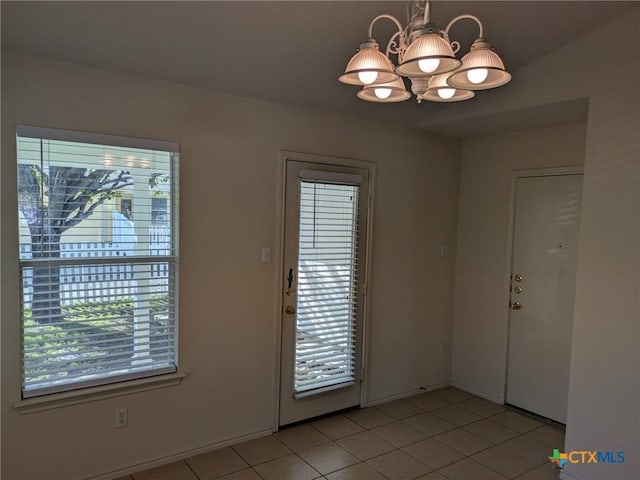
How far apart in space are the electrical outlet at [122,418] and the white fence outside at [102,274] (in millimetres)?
678

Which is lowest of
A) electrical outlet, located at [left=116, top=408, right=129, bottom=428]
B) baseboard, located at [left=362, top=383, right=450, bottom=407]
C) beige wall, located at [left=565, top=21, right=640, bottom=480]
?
baseboard, located at [left=362, top=383, right=450, bottom=407]

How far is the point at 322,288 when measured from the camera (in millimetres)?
3461

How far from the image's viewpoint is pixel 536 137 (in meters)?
3.71

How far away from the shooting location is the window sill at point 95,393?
7.91 feet

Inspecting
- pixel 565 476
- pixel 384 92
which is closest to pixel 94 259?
pixel 384 92

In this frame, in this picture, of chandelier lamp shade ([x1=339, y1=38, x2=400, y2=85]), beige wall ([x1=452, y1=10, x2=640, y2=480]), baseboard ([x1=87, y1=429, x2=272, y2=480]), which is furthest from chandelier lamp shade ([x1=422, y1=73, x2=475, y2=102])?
baseboard ([x1=87, y1=429, x2=272, y2=480])

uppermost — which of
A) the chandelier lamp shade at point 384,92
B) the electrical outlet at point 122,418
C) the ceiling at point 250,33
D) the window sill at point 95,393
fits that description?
the ceiling at point 250,33

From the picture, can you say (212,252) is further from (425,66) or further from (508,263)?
(508,263)

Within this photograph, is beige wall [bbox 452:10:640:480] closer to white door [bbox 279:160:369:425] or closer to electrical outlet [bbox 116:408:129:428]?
white door [bbox 279:160:369:425]

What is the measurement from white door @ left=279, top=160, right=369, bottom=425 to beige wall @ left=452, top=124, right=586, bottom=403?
119cm

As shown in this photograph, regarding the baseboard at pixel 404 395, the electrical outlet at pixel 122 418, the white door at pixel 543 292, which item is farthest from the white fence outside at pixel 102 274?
the white door at pixel 543 292

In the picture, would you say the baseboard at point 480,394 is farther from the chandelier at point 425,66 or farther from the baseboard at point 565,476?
the chandelier at point 425,66

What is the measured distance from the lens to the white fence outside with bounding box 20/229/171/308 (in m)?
2.47

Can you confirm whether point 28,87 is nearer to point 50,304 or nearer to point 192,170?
point 192,170
